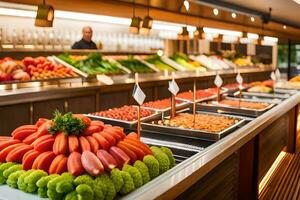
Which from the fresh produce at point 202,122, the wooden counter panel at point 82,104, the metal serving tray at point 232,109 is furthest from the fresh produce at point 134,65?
the fresh produce at point 202,122

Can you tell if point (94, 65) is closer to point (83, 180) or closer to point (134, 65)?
point (134, 65)

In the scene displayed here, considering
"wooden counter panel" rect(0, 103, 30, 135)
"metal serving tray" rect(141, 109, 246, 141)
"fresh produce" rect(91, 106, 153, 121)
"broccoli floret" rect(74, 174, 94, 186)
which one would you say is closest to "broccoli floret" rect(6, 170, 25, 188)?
"broccoli floret" rect(74, 174, 94, 186)

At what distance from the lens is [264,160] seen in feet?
14.5

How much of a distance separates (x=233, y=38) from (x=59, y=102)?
897cm

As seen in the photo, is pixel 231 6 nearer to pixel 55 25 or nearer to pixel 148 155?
pixel 55 25

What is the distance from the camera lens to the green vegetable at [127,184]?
1.86 meters

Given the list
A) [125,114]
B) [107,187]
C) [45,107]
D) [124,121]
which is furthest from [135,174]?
[45,107]

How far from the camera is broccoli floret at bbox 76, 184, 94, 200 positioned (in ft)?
5.55

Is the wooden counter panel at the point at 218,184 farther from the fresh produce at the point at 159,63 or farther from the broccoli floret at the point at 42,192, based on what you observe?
the fresh produce at the point at 159,63

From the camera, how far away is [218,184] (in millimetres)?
2855

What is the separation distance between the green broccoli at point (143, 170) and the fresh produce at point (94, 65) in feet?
15.3

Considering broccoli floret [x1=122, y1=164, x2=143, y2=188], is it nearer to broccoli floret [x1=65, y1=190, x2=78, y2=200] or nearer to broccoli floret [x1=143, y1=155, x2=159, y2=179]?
broccoli floret [x1=143, y1=155, x2=159, y2=179]

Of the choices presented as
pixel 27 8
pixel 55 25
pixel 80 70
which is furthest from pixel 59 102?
pixel 55 25

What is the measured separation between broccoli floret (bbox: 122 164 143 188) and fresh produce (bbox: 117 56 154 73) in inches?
227
